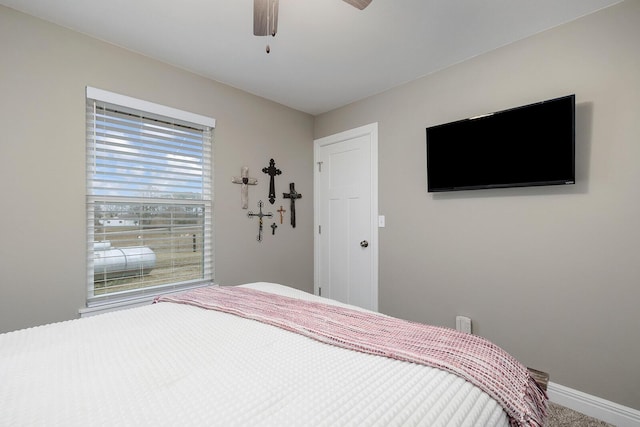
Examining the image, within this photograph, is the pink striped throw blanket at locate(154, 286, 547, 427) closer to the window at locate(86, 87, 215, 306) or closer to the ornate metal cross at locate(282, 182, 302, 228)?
the window at locate(86, 87, 215, 306)

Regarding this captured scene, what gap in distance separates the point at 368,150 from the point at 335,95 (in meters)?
0.65

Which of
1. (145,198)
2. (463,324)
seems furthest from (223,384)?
(463,324)

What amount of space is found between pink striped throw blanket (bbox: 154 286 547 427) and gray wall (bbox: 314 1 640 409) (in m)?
1.19

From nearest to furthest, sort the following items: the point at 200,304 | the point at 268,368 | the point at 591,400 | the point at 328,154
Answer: the point at 268,368 → the point at 200,304 → the point at 591,400 → the point at 328,154

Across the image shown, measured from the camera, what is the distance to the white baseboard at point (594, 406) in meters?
1.67

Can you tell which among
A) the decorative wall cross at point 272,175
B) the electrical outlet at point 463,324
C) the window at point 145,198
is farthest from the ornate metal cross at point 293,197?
the electrical outlet at point 463,324

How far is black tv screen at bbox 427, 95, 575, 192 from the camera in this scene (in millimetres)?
1813

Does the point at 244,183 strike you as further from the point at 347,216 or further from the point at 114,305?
the point at 114,305

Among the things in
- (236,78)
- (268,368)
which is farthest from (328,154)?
(268,368)

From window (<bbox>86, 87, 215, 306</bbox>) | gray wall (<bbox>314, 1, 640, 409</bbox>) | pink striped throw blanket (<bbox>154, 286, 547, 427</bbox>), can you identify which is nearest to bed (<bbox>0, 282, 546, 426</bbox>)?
pink striped throw blanket (<bbox>154, 286, 547, 427</bbox>)

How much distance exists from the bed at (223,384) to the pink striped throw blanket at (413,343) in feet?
0.05

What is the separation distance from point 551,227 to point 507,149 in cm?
60

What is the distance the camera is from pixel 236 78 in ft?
8.62

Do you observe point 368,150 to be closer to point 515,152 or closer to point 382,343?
point 515,152
